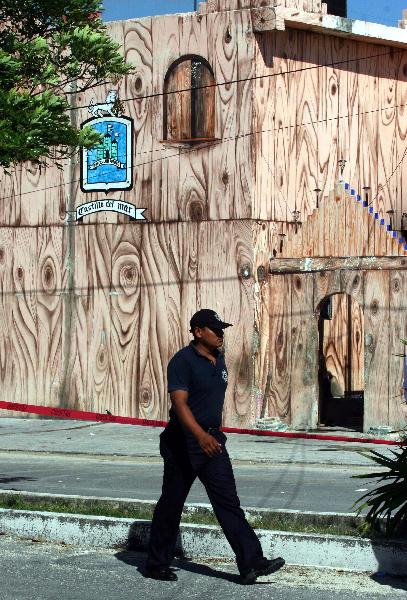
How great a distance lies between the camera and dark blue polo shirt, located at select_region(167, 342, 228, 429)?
8688 millimetres

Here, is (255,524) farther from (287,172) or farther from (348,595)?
(287,172)

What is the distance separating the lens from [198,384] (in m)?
8.70

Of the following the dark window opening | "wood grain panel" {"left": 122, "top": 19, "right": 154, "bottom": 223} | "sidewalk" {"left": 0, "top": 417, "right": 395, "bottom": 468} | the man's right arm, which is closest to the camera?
the man's right arm

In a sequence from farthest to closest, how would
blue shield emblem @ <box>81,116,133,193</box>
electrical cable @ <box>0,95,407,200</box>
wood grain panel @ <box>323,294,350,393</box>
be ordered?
1. wood grain panel @ <box>323,294,350,393</box>
2. blue shield emblem @ <box>81,116,133,193</box>
3. electrical cable @ <box>0,95,407,200</box>

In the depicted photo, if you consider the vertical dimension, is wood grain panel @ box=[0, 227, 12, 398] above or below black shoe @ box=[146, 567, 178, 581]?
above

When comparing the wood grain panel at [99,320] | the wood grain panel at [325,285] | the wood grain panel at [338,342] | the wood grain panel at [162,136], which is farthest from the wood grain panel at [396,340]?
the wood grain panel at [99,320]

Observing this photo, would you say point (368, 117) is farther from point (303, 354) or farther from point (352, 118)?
point (303, 354)

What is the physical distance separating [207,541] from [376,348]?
1030 centimetres

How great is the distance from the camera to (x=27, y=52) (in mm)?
12906

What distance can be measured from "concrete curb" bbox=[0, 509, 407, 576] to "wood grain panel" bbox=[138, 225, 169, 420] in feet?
35.5

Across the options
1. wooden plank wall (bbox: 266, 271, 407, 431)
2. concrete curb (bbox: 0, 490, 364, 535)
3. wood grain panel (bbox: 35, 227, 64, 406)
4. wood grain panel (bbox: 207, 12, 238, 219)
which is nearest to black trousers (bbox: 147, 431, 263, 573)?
concrete curb (bbox: 0, 490, 364, 535)

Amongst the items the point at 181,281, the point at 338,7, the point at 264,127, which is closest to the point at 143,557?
the point at 181,281

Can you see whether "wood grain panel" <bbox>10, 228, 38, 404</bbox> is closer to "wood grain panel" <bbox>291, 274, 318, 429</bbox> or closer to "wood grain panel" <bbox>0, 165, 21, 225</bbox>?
"wood grain panel" <bbox>0, 165, 21, 225</bbox>

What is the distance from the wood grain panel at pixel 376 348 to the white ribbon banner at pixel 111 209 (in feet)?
13.4
